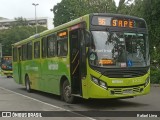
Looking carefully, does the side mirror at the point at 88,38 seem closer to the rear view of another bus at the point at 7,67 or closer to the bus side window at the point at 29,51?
the bus side window at the point at 29,51

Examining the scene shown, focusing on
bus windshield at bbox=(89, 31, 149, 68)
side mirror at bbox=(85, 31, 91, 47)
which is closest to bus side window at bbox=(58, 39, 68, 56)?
side mirror at bbox=(85, 31, 91, 47)

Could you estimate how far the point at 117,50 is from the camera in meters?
13.0

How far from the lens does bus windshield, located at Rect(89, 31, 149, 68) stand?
41.8 feet

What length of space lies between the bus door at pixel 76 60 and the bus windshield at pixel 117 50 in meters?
0.77

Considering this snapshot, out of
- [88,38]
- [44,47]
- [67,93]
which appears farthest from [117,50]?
[44,47]

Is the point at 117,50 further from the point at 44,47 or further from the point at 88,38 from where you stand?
the point at 44,47

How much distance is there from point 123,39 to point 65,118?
11.9ft

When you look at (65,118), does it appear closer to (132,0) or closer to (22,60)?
(22,60)

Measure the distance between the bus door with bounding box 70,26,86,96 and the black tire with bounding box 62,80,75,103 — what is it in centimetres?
51

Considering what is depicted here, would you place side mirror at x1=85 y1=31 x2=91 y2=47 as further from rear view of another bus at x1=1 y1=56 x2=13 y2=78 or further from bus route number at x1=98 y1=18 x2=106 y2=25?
rear view of another bus at x1=1 y1=56 x2=13 y2=78

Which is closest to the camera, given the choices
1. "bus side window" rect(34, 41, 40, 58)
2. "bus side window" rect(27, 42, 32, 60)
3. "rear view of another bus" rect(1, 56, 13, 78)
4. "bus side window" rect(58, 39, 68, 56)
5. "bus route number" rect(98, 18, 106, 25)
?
"bus route number" rect(98, 18, 106, 25)

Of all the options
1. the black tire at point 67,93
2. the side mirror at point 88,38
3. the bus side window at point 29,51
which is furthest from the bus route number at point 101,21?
the bus side window at point 29,51

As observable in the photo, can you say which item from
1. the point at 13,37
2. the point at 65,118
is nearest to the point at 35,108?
the point at 65,118

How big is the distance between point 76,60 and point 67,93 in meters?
1.51
